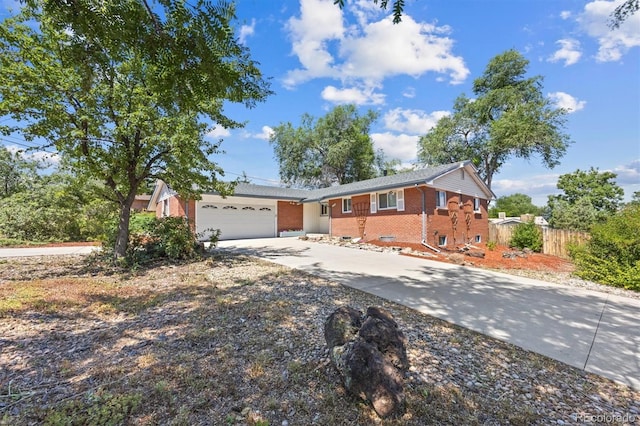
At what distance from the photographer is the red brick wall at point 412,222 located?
12664 mm

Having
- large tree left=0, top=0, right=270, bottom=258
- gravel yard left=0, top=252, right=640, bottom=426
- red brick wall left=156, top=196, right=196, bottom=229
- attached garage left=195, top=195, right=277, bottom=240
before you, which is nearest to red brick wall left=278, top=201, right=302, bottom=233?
attached garage left=195, top=195, right=277, bottom=240

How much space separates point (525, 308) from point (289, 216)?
15.5m

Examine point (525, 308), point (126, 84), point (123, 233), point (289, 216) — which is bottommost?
point (525, 308)

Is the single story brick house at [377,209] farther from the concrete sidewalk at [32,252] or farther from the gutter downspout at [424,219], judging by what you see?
the concrete sidewalk at [32,252]

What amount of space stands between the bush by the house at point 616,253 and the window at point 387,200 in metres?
7.54

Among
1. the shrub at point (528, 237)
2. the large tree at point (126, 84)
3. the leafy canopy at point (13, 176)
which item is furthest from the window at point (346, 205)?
the leafy canopy at point (13, 176)

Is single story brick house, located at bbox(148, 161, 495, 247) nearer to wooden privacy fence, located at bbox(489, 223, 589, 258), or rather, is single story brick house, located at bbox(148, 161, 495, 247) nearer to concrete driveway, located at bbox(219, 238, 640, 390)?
wooden privacy fence, located at bbox(489, 223, 589, 258)

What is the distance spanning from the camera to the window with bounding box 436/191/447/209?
44.1 feet

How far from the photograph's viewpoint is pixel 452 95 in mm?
25562

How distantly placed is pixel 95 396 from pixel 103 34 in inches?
115

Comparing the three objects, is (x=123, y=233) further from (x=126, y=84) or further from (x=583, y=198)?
(x=583, y=198)

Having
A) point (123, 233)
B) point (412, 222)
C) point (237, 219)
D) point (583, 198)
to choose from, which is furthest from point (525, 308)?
point (583, 198)

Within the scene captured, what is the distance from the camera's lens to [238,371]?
8.52 feet

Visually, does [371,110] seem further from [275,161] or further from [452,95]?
[275,161]
